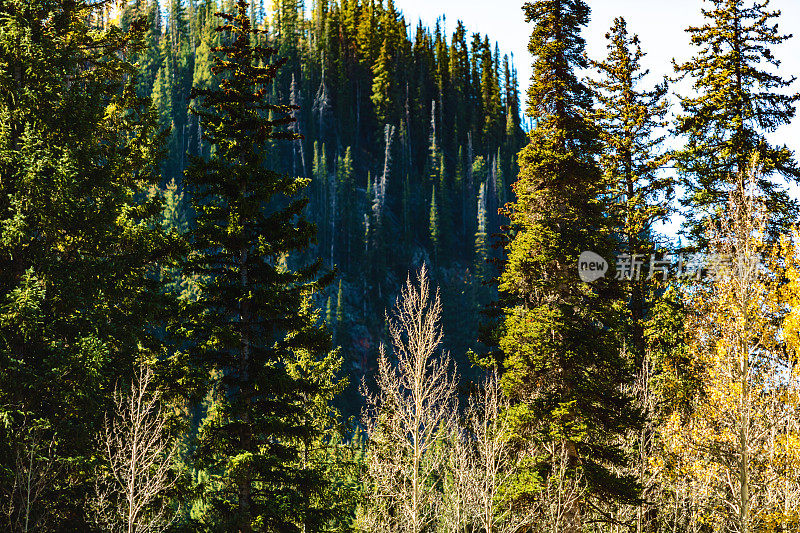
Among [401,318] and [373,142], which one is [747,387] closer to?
[401,318]

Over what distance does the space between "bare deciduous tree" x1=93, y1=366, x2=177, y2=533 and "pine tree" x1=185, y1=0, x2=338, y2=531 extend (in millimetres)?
980

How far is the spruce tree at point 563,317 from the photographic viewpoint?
47.9ft

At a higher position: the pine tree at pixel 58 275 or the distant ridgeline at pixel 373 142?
the distant ridgeline at pixel 373 142

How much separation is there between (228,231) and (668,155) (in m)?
14.1

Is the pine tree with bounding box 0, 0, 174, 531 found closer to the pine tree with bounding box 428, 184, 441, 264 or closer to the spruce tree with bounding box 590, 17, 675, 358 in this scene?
the spruce tree with bounding box 590, 17, 675, 358

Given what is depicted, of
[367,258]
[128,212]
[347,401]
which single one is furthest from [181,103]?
[128,212]

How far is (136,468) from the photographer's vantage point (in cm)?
1313

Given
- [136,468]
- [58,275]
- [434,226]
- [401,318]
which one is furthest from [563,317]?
[434,226]

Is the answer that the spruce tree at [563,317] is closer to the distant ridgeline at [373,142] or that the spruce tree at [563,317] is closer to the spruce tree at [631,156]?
the spruce tree at [631,156]

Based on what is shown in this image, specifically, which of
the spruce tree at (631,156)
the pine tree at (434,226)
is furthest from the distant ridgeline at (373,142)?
the spruce tree at (631,156)

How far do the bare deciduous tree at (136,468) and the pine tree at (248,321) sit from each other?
3.21ft

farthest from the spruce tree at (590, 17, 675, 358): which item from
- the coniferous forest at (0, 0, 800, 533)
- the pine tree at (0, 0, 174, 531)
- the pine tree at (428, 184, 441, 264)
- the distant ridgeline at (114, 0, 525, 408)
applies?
the pine tree at (428, 184, 441, 264)

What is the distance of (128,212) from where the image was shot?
49.7 feet

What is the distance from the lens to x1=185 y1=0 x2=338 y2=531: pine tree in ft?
42.6
